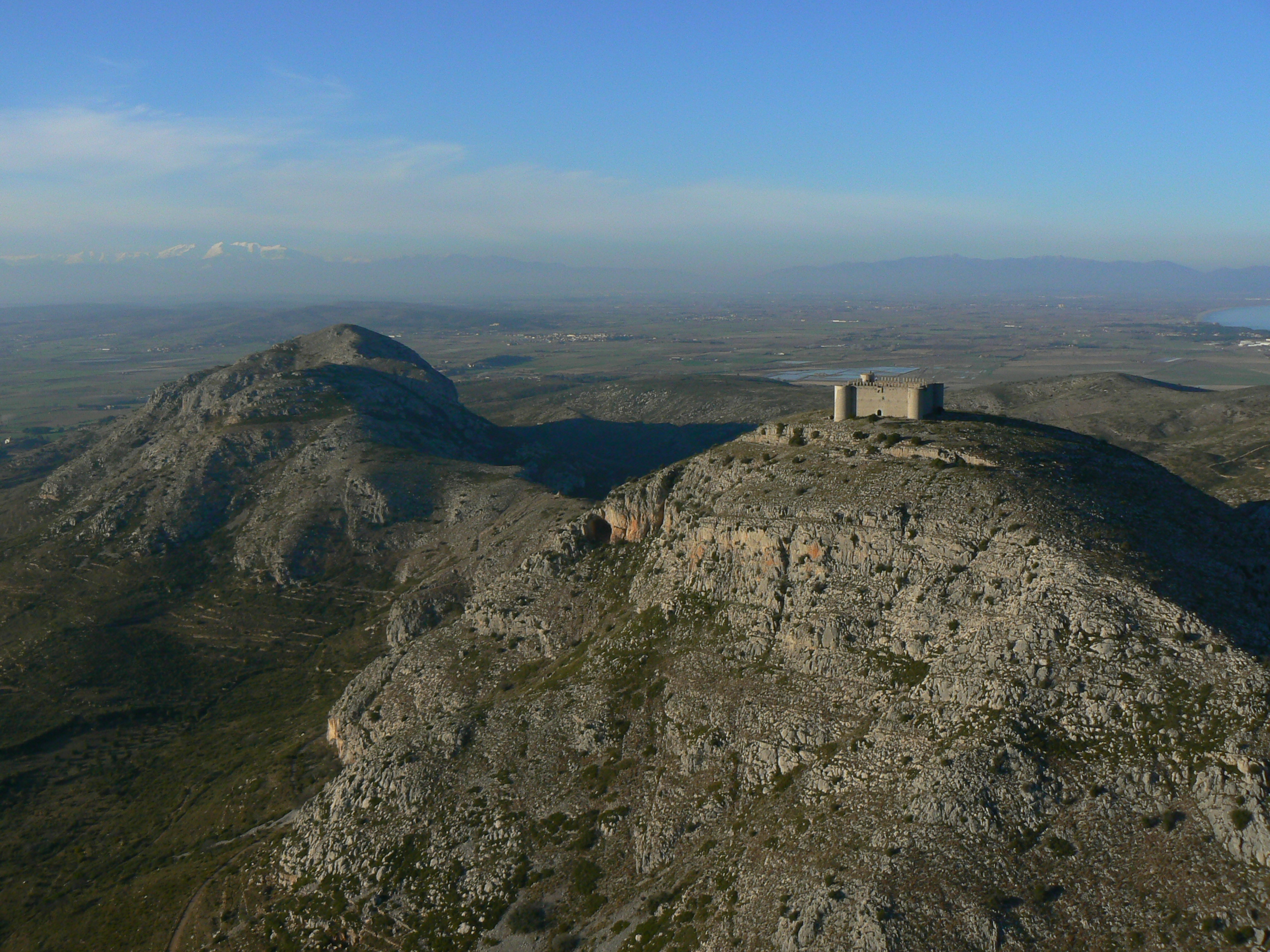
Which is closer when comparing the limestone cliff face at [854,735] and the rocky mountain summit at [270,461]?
the limestone cliff face at [854,735]

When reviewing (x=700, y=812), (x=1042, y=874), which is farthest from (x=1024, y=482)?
(x=700, y=812)

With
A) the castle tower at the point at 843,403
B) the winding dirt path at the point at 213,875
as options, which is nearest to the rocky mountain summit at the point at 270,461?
the winding dirt path at the point at 213,875

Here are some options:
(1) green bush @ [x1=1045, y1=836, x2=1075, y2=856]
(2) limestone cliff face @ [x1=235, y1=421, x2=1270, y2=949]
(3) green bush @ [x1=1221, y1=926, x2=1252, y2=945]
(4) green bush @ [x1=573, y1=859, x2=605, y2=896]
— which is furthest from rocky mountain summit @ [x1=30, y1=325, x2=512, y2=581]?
(3) green bush @ [x1=1221, y1=926, x2=1252, y2=945]

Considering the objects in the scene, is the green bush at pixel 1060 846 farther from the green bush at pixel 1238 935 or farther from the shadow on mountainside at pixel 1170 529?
the shadow on mountainside at pixel 1170 529

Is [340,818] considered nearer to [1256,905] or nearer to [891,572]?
[891,572]

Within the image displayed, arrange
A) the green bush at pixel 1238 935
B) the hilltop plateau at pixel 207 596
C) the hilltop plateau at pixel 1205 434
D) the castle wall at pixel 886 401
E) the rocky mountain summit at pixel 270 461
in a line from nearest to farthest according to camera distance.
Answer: the green bush at pixel 1238 935 → the castle wall at pixel 886 401 → the hilltop plateau at pixel 207 596 → the rocky mountain summit at pixel 270 461 → the hilltop plateau at pixel 1205 434

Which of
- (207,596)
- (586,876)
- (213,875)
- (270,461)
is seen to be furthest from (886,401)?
(270,461)
